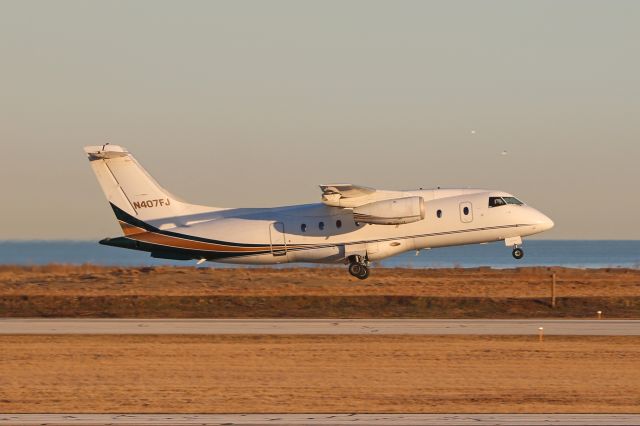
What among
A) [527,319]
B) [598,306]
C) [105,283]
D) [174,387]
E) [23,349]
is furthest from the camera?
[105,283]

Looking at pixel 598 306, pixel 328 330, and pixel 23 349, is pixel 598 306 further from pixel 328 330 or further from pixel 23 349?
pixel 23 349

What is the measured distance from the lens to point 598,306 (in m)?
37.7

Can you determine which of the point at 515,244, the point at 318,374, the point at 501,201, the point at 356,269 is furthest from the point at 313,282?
the point at 318,374

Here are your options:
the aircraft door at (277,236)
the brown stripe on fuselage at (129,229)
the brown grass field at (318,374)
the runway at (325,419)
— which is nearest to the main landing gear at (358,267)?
the aircraft door at (277,236)

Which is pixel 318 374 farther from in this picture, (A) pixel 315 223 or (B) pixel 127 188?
(B) pixel 127 188

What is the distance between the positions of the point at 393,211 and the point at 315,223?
3.40 m

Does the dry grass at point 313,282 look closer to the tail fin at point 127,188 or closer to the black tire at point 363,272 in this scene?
the black tire at point 363,272

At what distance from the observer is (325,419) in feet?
57.9

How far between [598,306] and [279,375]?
1818 cm

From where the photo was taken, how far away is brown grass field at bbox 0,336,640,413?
63.7 feet

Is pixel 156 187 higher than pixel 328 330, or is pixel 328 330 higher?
pixel 156 187

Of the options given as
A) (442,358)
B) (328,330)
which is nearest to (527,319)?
(328,330)

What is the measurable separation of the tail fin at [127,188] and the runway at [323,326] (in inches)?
397

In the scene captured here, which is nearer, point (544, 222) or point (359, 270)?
point (544, 222)
